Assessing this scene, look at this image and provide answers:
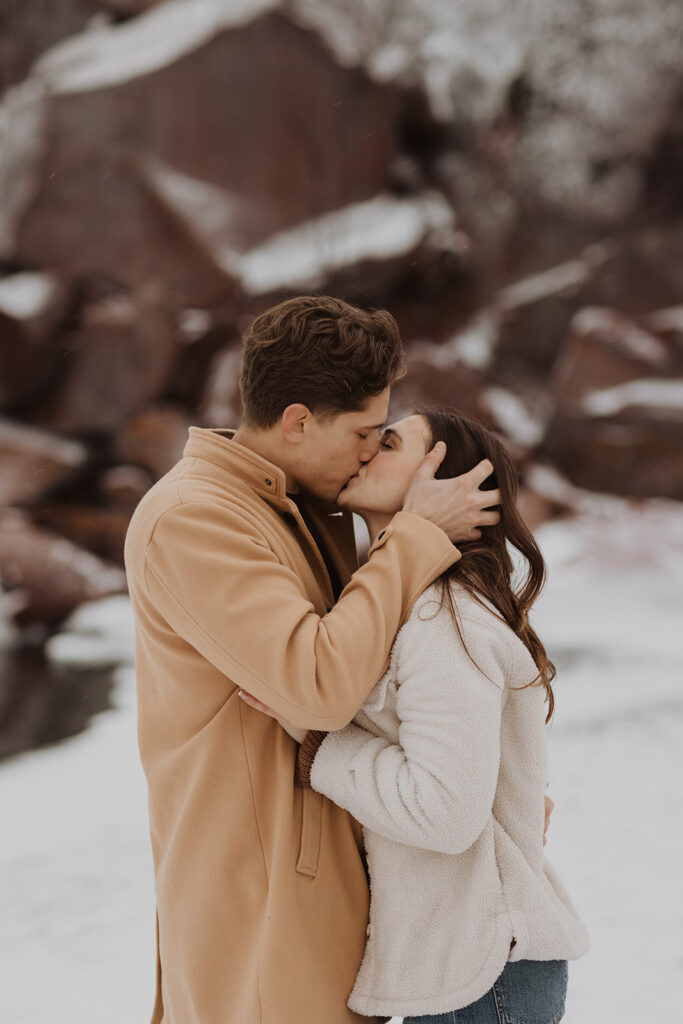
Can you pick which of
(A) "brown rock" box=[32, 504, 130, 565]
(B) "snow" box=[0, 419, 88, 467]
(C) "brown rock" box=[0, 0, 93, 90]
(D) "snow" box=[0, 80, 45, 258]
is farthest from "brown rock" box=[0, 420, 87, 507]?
(C) "brown rock" box=[0, 0, 93, 90]

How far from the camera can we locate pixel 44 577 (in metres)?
6.95

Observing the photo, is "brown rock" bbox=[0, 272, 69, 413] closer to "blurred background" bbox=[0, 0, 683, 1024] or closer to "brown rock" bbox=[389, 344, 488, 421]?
"blurred background" bbox=[0, 0, 683, 1024]

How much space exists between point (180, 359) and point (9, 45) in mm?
3311

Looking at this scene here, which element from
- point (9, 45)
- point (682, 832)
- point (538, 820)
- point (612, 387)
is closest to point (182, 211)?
point (9, 45)

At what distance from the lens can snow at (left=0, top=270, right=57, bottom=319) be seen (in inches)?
324

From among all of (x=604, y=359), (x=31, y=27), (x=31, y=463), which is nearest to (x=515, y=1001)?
(x=31, y=463)

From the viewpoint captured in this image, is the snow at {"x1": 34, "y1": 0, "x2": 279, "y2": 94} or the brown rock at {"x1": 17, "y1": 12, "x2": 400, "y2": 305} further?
the snow at {"x1": 34, "y1": 0, "x2": 279, "y2": 94}

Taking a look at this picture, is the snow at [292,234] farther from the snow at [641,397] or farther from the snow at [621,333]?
the snow at [641,397]

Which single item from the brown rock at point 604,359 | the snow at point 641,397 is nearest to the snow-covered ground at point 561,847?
the snow at point 641,397

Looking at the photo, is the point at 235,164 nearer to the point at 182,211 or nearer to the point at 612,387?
the point at 182,211

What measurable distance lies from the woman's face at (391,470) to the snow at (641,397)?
7.65 metres

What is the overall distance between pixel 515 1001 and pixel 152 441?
7.33 m

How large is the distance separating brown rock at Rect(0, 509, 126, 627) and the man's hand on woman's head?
19.2 feet

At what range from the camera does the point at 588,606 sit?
263 inches
